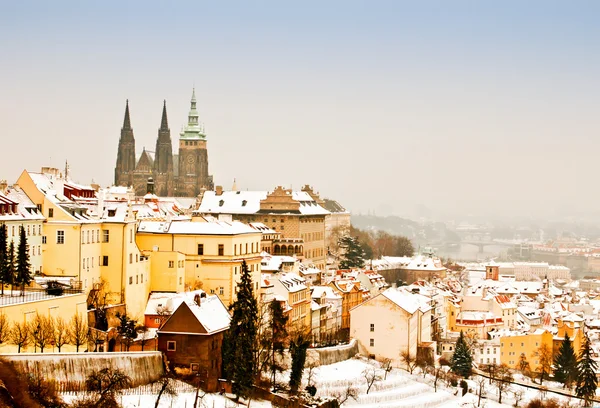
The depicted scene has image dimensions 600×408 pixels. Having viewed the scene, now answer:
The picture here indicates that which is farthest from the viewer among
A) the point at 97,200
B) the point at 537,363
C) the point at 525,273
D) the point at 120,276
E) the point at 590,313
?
the point at 525,273

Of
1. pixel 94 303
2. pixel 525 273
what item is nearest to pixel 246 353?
pixel 94 303

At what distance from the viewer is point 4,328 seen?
35.7 m

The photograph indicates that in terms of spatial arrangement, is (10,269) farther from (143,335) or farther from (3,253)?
(143,335)

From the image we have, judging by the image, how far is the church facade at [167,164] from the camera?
146250 mm

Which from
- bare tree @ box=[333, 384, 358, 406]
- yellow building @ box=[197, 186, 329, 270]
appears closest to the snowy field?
bare tree @ box=[333, 384, 358, 406]

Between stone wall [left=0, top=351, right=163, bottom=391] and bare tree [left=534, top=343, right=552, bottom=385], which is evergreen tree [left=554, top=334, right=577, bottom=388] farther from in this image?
stone wall [left=0, top=351, right=163, bottom=391]

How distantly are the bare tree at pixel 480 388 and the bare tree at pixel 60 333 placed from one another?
24784 millimetres

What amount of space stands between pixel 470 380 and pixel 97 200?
25.1 m

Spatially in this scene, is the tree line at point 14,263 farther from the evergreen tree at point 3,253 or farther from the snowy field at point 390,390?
the snowy field at point 390,390

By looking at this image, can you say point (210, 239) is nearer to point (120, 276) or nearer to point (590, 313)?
point (120, 276)

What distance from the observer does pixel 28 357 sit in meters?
34.9

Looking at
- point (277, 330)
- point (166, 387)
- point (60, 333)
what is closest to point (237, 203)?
point (277, 330)

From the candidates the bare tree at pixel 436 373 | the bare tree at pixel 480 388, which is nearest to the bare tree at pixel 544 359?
the bare tree at pixel 480 388

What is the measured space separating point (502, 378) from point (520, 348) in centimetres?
1306
